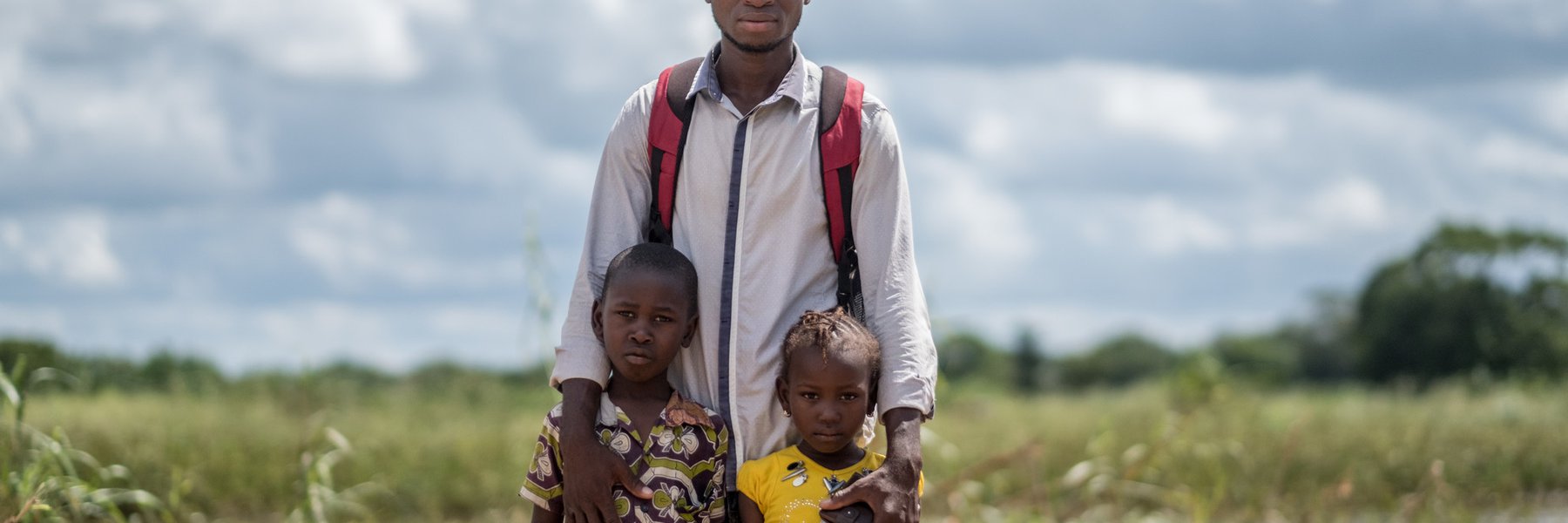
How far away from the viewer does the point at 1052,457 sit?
9.13 m

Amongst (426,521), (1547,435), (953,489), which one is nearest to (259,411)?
(426,521)

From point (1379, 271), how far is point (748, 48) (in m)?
16.3

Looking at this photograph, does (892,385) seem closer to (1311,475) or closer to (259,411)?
(1311,475)

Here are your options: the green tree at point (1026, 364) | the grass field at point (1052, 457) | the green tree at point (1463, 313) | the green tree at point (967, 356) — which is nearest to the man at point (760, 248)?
the green tree at point (967, 356)

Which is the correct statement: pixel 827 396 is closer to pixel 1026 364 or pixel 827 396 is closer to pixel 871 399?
pixel 871 399

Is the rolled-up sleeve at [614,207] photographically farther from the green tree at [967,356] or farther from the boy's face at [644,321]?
the green tree at [967,356]

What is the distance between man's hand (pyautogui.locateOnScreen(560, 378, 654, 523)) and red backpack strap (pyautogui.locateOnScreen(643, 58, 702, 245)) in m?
0.40

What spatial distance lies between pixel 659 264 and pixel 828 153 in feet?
1.44

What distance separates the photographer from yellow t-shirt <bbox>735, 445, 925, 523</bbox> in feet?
9.53

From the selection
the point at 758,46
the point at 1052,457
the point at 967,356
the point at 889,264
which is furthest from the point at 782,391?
the point at 967,356

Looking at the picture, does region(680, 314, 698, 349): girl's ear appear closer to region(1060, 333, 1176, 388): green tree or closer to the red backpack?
the red backpack

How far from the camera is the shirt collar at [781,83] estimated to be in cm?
302

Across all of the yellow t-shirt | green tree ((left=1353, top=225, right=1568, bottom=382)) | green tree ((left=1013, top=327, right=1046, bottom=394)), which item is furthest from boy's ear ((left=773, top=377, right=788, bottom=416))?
green tree ((left=1013, top=327, right=1046, bottom=394))

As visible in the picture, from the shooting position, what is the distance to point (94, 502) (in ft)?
14.2
